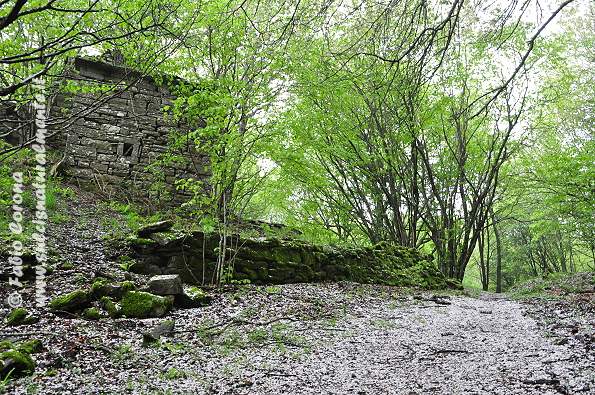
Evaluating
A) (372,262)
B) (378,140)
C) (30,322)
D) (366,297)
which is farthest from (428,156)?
(30,322)

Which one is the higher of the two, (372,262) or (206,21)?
(206,21)

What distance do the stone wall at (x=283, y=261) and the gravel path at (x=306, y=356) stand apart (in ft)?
4.10

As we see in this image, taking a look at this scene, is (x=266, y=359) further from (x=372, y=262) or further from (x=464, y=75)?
(x=464, y=75)

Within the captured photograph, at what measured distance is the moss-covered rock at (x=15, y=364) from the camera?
2.49 metres

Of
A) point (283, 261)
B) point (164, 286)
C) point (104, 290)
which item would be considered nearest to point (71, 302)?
point (104, 290)

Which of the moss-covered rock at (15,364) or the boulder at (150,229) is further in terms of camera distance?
the boulder at (150,229)

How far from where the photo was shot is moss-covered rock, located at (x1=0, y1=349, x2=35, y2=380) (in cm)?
249

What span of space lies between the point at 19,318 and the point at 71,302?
0.51 m

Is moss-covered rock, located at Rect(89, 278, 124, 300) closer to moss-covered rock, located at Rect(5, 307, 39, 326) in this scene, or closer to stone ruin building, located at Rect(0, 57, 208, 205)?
moss-covered rock, located at Rect(5, 307, 39, 326)

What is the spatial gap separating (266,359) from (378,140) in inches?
326

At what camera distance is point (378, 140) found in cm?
1066

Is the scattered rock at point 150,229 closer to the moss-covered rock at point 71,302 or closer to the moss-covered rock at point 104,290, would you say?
the moss-covered rock at point 104,290

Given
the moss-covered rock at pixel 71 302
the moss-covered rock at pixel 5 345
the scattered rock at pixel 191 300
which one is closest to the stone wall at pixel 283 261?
the scattered rock at pixel 191 300

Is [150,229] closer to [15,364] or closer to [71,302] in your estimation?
[71,302]
